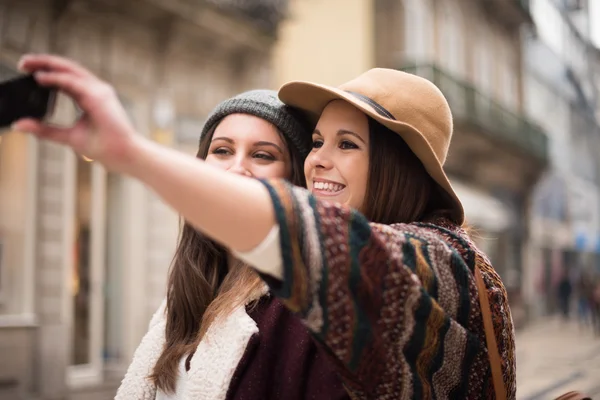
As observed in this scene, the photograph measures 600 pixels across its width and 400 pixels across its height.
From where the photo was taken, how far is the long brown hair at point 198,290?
196 centimetres

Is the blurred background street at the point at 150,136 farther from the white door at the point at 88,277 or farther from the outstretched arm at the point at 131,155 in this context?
the outstretched arm at the point at 131,155

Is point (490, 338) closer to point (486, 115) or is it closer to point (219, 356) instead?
point (219, 356)

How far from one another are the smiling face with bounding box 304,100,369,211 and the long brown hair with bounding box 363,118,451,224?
0.07 ft

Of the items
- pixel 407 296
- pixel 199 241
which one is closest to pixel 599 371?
pixel 199 241

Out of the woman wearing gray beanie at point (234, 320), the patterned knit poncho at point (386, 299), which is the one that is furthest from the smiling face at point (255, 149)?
the patterned knit poncho at point (386, 299)

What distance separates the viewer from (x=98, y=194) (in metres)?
8.43

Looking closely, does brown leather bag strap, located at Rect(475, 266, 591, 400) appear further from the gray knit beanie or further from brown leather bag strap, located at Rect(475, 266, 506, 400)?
the gray knit beanie

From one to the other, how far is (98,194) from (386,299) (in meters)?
7.61

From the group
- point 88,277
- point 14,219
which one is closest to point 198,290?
point 14,219

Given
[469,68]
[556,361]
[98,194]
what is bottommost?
[556,361]

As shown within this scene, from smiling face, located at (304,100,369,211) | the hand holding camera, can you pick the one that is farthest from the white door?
the hand holding camera

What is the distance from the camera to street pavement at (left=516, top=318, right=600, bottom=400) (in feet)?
28.2

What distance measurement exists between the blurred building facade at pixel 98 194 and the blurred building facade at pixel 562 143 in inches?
606

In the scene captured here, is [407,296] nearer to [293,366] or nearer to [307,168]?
[293,366]
